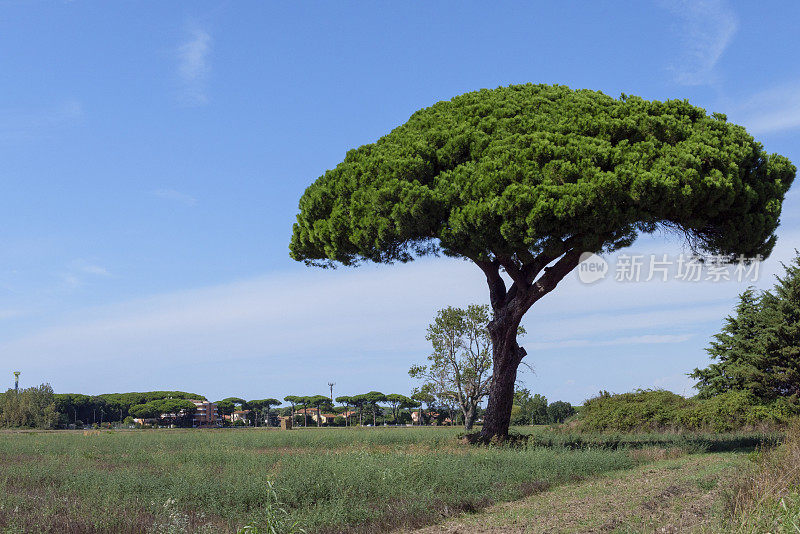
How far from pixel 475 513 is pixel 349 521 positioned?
1.98 meters

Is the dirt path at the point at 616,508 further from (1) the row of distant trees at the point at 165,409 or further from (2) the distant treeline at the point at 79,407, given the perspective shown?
(2) the distant treeline at the point at 79,407

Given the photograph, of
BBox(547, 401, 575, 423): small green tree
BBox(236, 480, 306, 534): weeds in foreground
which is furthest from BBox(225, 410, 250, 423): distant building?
BBox(236, 480, 306, 534): weeds in foreground

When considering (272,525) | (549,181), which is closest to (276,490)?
(272,525)

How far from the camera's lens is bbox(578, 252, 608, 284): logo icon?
18.6 m

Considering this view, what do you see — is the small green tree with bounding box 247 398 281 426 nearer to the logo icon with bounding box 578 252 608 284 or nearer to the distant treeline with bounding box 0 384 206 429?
the distant treeline with bounding box 0 384 206 429

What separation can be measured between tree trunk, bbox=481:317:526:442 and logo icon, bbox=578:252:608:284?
2.52 metres

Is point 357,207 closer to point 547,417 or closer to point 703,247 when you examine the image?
point 703,247

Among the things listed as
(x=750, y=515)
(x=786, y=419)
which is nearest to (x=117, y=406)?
(x=786, y=419)

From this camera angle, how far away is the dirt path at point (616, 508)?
→ 7.47 metres

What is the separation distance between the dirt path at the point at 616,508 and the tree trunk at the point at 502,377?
687 cm

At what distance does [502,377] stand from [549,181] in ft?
21.4

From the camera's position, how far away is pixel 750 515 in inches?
247

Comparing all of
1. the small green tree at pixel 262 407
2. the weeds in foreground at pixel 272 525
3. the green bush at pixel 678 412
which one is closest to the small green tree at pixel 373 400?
the small green tree at pixel 262 407

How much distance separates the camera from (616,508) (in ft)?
28.0
